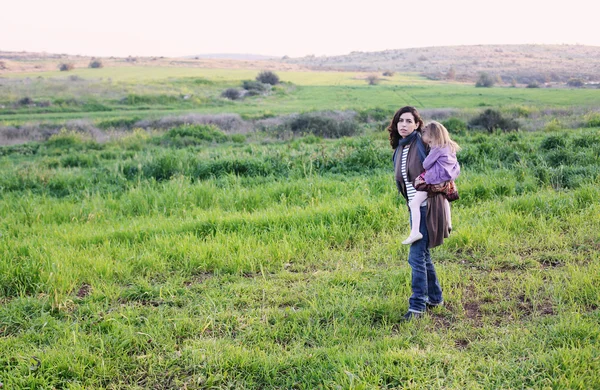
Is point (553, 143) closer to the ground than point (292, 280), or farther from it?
farther from it

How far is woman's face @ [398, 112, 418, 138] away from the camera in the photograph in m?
4.42

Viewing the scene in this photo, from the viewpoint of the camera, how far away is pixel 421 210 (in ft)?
14.6

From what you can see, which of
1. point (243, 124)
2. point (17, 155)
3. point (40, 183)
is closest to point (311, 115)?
point (243, 124)

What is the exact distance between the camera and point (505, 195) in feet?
27.2

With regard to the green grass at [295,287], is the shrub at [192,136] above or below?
above

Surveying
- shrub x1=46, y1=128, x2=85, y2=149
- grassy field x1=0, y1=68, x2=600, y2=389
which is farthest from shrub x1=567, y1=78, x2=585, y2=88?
shrub x1=46, y1=128, x2=85, y2=149

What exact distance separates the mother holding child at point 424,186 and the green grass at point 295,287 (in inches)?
11.3

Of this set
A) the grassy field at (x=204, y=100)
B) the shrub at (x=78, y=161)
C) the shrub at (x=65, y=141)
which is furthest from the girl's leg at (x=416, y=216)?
the grassy field at (x=204, y=100)

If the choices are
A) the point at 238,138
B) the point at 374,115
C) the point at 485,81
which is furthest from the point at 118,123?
the point at 485,81

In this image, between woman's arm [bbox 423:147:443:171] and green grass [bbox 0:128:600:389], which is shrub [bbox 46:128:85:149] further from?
woman's arm [bbox 423:147:443:171]

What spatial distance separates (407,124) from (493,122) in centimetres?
1712

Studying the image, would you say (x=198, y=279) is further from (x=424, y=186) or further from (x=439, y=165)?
(x=439, y=165)

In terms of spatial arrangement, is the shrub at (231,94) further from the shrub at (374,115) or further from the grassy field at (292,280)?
the grassy field at (292,280)

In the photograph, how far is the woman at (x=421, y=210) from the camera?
172 inches
